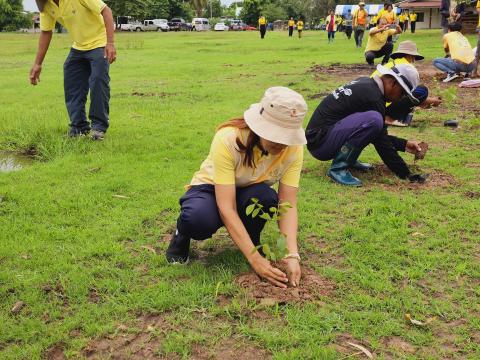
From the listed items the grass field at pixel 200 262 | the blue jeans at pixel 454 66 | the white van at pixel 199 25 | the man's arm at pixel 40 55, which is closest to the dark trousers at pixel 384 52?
the blue jeans at pixel 454 66

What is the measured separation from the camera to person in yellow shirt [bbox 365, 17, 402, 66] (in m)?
11.4

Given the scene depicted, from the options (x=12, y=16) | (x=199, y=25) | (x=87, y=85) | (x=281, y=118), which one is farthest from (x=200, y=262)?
(x=12, y=16)

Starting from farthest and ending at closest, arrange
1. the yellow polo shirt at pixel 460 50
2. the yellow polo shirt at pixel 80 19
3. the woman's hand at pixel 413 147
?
the yellow polo shirt at pixel 460 50 → the yellow polo shirt at pixel 80 19 → the woman's hand at pixel 413 147

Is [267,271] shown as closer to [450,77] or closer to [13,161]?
[13,161]

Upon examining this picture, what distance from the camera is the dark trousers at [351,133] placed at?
174 inches

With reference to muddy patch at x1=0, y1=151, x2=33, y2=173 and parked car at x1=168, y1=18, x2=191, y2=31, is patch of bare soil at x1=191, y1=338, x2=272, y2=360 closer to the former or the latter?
muddy patch at x1=0, y1=151, x2=33, y2=173

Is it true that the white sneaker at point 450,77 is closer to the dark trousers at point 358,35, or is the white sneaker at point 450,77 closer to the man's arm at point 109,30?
the man's arm at point 109,30

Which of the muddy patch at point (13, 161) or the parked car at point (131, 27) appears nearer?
the muddy patch at point (13, 161)

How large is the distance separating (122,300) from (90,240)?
33.2 inches

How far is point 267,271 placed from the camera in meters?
2.86

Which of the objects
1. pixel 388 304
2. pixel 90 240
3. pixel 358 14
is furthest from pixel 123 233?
pixel 358 14

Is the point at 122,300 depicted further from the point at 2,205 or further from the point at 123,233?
the point at 2,205

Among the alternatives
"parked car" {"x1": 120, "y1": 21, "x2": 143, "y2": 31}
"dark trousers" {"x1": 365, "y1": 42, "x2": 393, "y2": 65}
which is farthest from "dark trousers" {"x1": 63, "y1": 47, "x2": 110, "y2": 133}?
"parked car" {"x1": 120, "y1": 21, "x2": 143, "y2": 31}

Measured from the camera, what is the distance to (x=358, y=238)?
11.8 feet
